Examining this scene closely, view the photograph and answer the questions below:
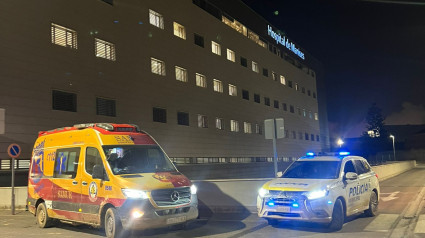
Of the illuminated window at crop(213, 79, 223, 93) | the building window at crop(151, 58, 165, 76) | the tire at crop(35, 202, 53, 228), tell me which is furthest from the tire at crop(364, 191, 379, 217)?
the illuminated window at crop(213, 79, 223, 93)

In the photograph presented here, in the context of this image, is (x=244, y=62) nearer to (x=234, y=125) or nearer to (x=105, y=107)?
(x=234, y=125)

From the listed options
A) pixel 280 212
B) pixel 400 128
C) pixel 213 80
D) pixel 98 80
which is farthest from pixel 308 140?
pixel 400 128

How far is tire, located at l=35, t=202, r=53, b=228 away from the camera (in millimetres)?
10016

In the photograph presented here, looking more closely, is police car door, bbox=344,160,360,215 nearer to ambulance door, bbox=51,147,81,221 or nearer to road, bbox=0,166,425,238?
road, bbox=0,166,425,238

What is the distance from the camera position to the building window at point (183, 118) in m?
28.2

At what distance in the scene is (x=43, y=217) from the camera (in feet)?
33.3

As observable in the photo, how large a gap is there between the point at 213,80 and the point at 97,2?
13357mm

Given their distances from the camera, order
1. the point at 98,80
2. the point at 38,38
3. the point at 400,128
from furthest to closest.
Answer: the point at 400,128 < the point at 98,80 < the point at 38,38

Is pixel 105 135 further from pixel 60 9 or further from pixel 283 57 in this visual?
pixel 283 57

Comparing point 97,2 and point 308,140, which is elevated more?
point 97,2

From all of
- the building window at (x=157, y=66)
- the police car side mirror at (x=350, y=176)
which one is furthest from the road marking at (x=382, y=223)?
the building window at (x=157, y=66)

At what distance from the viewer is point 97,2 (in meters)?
22.0

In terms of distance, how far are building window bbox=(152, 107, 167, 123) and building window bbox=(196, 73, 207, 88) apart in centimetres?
542

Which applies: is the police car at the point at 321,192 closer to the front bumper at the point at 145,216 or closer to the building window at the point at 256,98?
the front bumper at the point at 145,216
